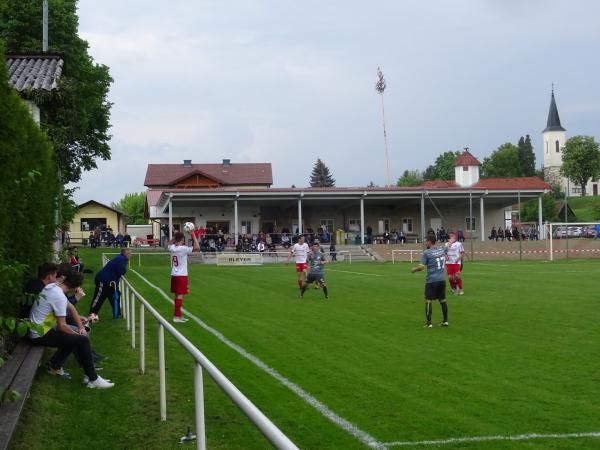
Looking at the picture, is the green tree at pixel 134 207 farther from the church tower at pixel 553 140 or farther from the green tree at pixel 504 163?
the church tower at pixel 553 140

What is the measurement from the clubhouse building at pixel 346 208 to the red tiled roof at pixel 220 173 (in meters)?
4.81

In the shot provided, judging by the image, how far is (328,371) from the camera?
32.9 feet

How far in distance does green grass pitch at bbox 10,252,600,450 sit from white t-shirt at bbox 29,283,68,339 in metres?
0.75

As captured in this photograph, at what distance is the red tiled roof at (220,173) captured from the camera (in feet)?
271

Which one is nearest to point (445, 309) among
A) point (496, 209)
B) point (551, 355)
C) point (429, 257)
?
point (429, 257)

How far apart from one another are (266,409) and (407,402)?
4.88ft

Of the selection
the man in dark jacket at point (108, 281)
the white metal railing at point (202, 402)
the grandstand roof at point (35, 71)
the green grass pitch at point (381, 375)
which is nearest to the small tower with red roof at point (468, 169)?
the green grass pitch at point (381, 375)

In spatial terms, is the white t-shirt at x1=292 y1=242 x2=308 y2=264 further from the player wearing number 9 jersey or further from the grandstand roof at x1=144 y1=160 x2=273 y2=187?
the grandstand roof at x1=144 y1=160 x2=273 y2=187

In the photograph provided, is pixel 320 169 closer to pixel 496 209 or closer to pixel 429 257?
pixel 496 209

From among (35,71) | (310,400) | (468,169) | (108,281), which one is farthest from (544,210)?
(310,400)

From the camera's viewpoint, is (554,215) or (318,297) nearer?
(318,297)

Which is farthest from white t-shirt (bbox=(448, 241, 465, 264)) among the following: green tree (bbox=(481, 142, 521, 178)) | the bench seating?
green tree (bbox=(481, 142, 521, 178))

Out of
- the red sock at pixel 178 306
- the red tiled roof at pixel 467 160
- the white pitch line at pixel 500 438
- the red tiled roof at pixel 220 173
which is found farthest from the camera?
the red tiled roof at pixel 220 173

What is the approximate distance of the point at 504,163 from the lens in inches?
5404
